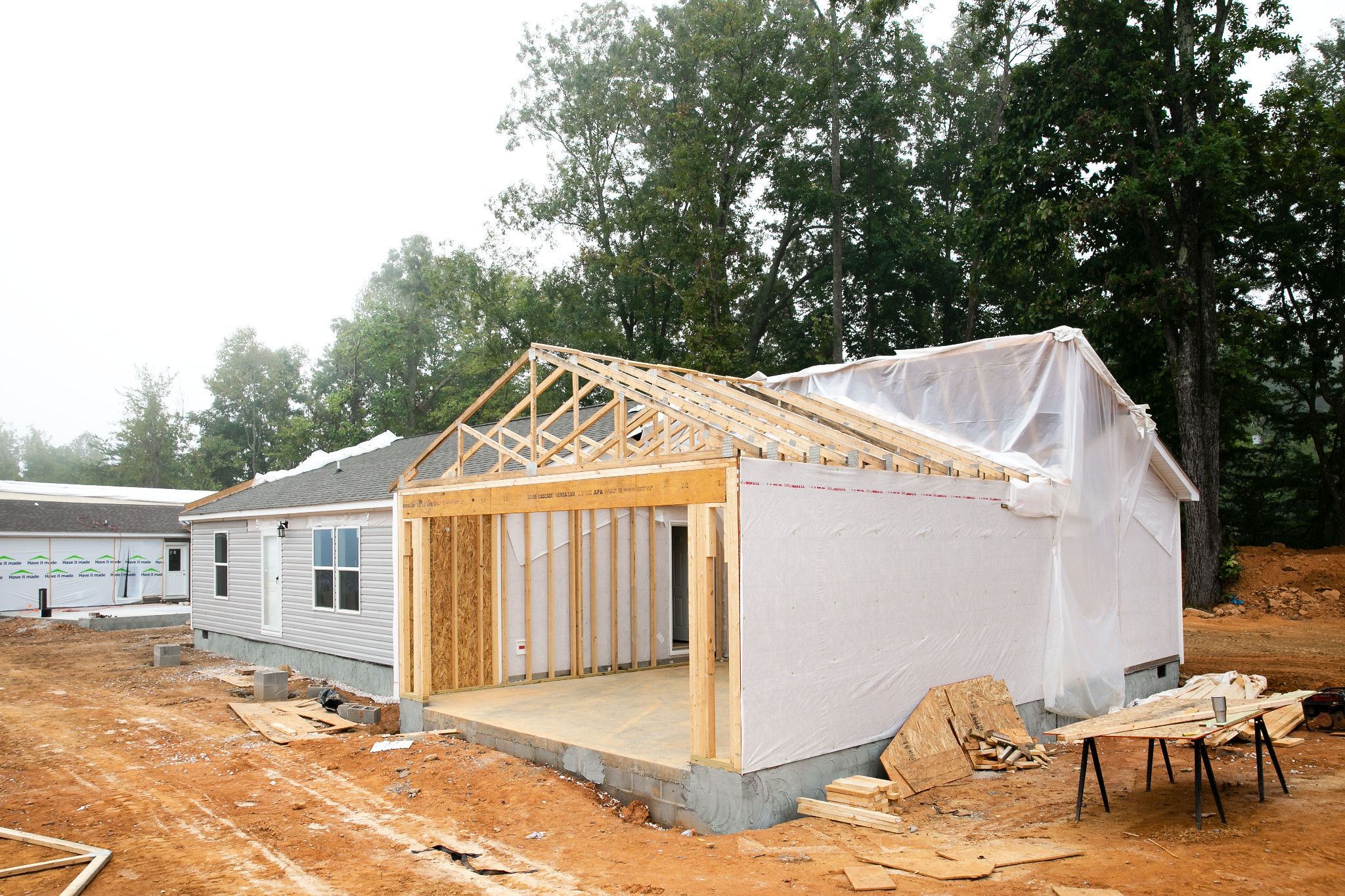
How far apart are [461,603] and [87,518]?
2062cm

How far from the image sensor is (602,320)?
93.2ft

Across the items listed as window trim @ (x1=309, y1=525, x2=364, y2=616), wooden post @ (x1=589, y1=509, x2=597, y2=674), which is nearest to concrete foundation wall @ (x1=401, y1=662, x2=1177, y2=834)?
wooden post @ (x1=589, y1=509, x2=597, y2=674)

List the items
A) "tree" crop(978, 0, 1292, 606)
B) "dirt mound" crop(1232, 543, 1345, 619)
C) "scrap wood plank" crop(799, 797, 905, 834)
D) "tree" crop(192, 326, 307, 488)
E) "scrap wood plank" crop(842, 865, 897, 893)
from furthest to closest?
"tree" crop(192, 326, 307, 488) → "dirt mound" crop(1232, 543, 1345, 619) → "tree" crop(978, 0, 1292, 606) → "scrap wood plank" crop(799, 797, 905, 834) → "scrap wood plank" crop(842, 865, 897, 893)

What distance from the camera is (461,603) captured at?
35.8 ft

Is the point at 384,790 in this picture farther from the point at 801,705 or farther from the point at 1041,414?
the point at 1041,414

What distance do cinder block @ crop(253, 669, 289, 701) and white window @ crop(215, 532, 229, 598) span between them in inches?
220

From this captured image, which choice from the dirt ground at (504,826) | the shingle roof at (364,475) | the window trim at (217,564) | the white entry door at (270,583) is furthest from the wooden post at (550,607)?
the window trim at (217,564)

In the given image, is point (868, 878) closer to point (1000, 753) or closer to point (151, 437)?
point (1000, 753)

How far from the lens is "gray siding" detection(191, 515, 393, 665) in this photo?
1230 cm

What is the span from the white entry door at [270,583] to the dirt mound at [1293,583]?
67.2ft

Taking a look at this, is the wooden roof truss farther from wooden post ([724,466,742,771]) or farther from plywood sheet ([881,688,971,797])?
plywood sheet ([881,688,971,797])

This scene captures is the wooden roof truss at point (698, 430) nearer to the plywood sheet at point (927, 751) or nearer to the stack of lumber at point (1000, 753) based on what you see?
the plywood sheet at point (927, 751)

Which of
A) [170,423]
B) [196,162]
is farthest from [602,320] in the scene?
[196,162]

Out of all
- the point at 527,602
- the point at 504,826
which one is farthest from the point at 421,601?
the point at 504,826
